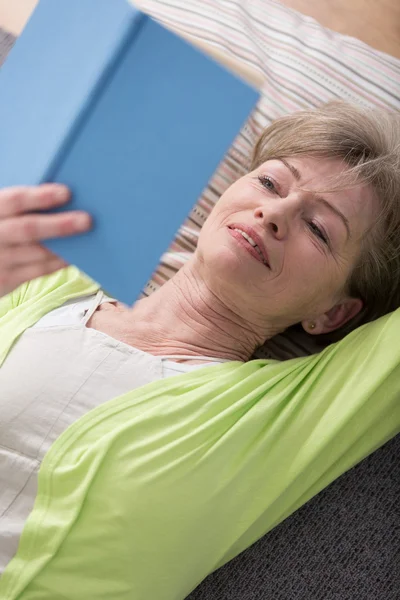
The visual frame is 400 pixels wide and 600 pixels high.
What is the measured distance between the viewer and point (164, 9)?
153 centimetres

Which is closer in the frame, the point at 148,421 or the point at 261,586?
the point at 148,421

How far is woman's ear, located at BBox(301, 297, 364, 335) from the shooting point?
1232mm

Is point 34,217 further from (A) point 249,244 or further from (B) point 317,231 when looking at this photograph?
(B) point 317,231

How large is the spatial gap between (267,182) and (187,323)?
309 millimetres

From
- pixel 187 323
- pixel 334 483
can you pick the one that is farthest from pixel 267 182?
pixel 334 483

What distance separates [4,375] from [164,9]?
100 cm

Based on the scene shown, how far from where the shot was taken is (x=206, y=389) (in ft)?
3.55

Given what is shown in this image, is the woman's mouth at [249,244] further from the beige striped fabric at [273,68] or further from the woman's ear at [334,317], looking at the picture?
the beige striped fabric at [273,68]

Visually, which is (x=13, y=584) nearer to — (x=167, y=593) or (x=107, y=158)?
(x=167, y=593)

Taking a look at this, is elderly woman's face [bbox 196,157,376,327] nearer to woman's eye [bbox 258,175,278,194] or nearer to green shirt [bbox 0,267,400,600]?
woman's eye [bbox 258,175,278,194]

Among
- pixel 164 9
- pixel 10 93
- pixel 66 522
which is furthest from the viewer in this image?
pixel 164 9

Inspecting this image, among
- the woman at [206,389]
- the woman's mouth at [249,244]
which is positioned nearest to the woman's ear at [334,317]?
the woman at [206,389]

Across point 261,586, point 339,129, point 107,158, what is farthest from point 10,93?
point 261,586

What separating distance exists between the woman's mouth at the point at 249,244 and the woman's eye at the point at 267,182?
116 mm
